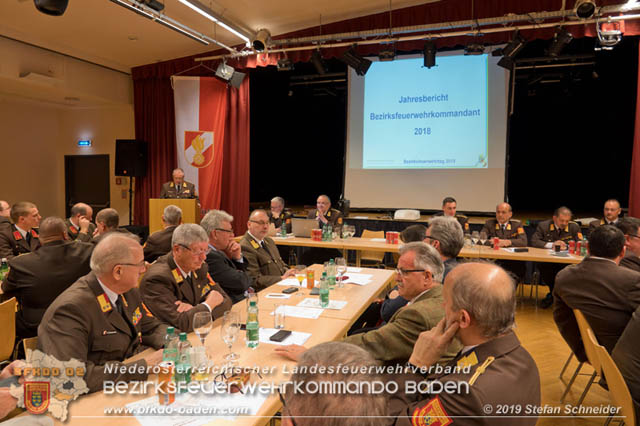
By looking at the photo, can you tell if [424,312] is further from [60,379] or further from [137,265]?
[60,379]

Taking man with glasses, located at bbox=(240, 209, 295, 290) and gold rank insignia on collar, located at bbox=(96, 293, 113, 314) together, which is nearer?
gold rank insignia on collar, located at bbox=(96, 293, 113, 314)

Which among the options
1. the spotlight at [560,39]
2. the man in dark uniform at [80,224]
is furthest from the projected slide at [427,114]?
the man in dark uniform at [80,224]

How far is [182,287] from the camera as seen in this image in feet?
9.25

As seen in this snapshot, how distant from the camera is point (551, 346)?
4391mm

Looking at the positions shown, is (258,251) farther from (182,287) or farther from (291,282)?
(182,287)

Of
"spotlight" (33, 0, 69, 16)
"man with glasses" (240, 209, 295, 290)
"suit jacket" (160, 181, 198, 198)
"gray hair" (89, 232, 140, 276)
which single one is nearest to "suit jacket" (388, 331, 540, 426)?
"gray hair" (89, 232, 140, 276)

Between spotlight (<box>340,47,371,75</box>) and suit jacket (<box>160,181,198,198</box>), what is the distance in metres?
3.87

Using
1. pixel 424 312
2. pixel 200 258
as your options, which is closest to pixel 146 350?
pixel 200 258

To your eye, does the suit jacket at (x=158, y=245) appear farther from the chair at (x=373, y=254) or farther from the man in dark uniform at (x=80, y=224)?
the chair at (x=373, y=254)

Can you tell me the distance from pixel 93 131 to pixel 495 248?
9.44 metres

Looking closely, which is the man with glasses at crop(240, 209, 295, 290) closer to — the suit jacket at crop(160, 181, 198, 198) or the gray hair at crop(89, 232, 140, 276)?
the gray hair at crop(89, 232, 140, 276)

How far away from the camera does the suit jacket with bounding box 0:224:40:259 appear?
4.71m

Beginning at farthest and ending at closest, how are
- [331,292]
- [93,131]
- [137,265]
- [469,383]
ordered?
1. [93,131]
2. [331,292]
3. [137,265]
4. [469,383]

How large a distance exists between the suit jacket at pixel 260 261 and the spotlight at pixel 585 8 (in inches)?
203
